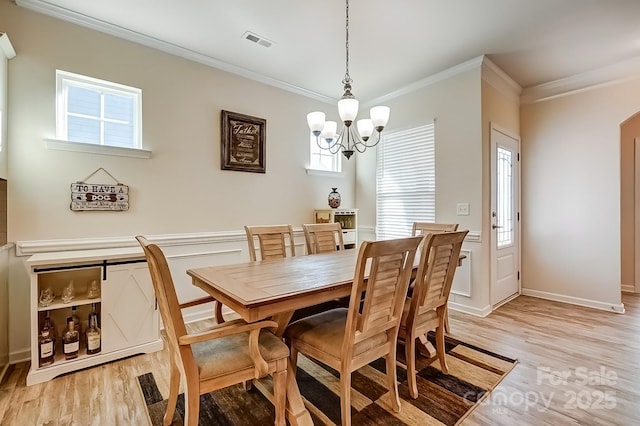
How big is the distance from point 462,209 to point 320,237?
68.9 inches

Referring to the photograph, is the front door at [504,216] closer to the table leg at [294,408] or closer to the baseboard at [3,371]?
the table leg at [294,408]

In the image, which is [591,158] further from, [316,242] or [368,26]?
[316,242]

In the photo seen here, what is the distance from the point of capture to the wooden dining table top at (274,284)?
144 centimetres

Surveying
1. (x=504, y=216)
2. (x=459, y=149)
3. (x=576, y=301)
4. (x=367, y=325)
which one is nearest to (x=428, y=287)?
(x=367, y=325)

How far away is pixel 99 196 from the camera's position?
2.64 m

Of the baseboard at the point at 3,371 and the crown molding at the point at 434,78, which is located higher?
the crown molding at the point at 434,78

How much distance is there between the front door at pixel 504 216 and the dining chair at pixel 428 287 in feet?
6.15

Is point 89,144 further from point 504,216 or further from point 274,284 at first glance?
point 504,216

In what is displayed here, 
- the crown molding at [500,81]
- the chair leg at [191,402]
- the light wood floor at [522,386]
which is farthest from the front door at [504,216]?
the chair leg at [191,402]

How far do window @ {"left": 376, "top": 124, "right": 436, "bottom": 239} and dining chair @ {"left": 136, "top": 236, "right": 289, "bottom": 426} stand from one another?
2905mm

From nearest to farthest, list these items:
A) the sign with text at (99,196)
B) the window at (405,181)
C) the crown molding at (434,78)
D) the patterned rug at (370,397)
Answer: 1. the patterned rug at (370,397)
2. the sign with text at (99,196)
3. the crown molding at (434,78)
4. the window at (405,181)

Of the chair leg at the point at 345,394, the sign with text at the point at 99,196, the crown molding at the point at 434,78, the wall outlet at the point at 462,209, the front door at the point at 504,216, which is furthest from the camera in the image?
the front door at the point at 504,216

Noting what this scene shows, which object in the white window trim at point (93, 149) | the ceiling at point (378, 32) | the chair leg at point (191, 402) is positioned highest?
the ceiling at point (378, 32)

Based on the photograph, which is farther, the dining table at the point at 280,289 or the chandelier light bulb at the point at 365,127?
the chandelier light bulb at the point at 365,127
